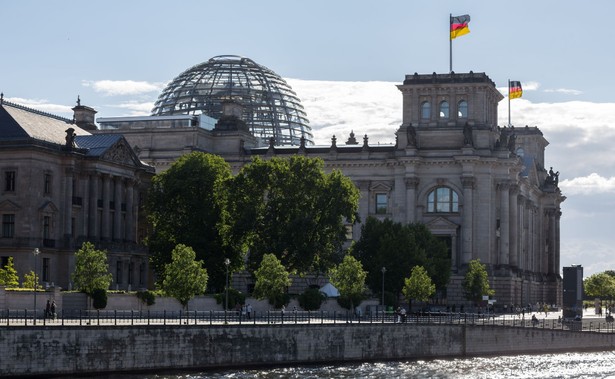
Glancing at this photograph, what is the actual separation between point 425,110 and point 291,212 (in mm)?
45048

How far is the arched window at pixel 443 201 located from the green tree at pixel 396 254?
17.6 meters

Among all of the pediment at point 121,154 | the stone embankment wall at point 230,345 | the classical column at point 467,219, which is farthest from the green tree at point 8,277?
the classical column at point 467,219

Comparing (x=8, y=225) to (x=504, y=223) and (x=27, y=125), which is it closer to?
(x=27, y=125)

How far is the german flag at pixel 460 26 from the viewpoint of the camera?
168000 millimetres

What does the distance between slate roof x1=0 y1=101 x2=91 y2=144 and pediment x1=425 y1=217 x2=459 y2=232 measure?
2099 inches

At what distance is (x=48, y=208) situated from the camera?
12631 cm

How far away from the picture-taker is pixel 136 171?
141m

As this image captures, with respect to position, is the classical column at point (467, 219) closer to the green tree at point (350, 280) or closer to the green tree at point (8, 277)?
the green tree at point (350, 280)

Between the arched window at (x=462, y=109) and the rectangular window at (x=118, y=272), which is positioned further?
the arched window at (x=462, y=109)

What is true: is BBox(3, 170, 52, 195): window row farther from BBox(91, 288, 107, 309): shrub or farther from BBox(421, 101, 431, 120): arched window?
BBox(421, 101, 431, 120): arched window

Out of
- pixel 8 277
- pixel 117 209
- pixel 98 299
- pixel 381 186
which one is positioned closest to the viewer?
pixel 98 299

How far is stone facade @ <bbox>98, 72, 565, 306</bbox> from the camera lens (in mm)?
171125

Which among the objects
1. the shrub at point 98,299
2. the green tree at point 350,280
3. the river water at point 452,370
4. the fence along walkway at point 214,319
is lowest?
the river water at point 452,370

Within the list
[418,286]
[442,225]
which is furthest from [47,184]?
[442,225]
